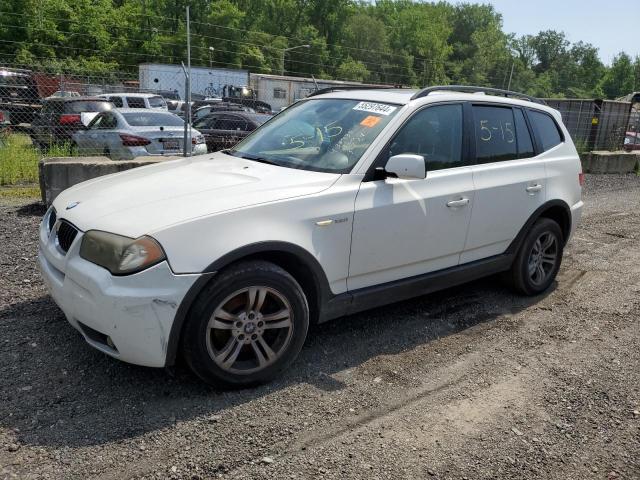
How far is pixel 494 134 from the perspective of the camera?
15.6 feet

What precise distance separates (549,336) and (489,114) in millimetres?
1850

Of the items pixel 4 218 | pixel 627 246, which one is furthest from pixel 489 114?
pixel 4 218

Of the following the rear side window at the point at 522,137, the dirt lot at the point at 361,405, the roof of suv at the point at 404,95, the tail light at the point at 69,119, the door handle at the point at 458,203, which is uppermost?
the roof of suv at the point at 404,95

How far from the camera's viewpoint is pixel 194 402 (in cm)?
326

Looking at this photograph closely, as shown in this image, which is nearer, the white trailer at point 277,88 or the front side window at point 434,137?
the front side window at point 434,137

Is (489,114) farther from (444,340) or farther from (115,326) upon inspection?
(115,326)

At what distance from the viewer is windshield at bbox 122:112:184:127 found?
12.1 m

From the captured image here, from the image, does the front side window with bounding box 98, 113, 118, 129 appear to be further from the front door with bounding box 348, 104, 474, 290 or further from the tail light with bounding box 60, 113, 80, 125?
the front door with bounding box 348, 104, 474, 290

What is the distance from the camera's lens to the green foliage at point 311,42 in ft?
129

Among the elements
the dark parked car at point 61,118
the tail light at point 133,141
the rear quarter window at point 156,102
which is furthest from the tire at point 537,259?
the rear quarter window at point 156,102

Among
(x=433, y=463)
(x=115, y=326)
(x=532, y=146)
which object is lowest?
(x=433, y=463)

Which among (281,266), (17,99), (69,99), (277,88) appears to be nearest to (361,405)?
(281,266)

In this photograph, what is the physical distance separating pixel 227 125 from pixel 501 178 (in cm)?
1177

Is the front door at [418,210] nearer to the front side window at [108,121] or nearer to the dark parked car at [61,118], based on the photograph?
the front side window at [108,121]
